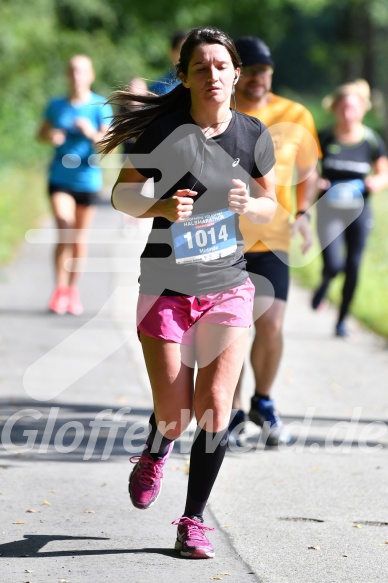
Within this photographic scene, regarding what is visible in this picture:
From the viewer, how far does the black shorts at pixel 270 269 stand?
273 inches

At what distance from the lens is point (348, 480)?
21.1ft

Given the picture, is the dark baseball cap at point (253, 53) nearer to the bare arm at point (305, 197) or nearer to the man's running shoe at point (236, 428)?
the bare arm at point (305, 197)

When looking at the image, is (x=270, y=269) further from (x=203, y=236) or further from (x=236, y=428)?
(x=203, y=236)

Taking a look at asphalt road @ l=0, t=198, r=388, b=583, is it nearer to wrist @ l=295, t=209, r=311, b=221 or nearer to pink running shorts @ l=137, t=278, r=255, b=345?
pink running shorts @ l=137, t=278, r=255, b=345

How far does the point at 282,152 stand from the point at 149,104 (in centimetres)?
202

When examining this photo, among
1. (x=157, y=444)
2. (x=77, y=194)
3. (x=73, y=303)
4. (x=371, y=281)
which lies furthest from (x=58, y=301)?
(x=157, y=444)

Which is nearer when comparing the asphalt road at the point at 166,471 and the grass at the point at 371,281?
the asphalt road at the point at 166,471

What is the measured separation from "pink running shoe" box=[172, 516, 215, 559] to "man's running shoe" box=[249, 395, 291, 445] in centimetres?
206

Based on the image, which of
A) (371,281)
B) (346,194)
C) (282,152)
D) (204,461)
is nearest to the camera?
(204,461)

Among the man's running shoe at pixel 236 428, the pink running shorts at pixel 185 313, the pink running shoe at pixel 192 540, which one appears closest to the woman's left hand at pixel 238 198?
the pink running shorts at pixel 185 313

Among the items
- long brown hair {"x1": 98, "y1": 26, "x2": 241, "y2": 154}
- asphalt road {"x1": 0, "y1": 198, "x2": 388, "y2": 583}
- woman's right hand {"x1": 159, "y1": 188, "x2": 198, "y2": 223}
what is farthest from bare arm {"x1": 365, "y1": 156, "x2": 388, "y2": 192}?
woman's right hand {"x1": 159, "y1": 188, "x2": 198, "y2": 223}

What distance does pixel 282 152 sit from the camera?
7.10 metres

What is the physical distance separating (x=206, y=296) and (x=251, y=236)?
186 cm

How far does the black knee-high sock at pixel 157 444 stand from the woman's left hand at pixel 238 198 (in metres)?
1.02
